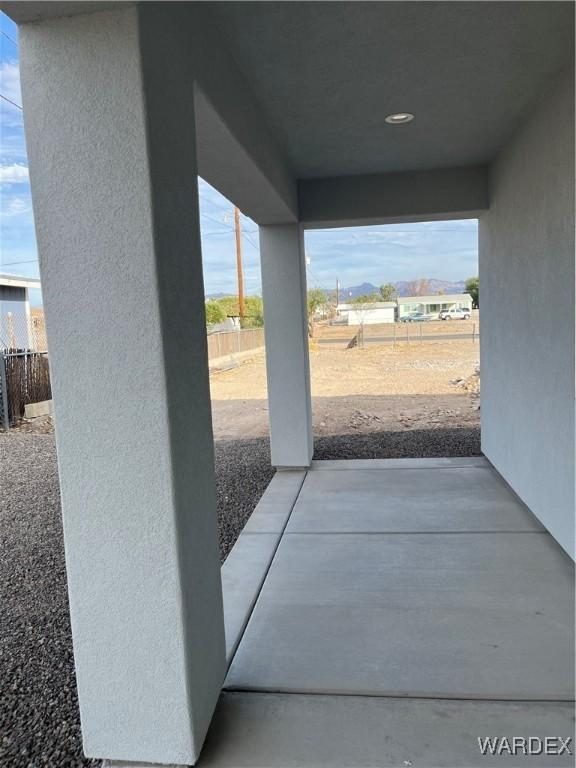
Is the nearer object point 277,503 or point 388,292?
point 277,503

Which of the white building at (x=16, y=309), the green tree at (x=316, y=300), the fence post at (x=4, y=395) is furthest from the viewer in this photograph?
the green tree at (x=316, y=300)

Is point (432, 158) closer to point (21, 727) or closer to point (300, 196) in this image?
point (300, 196)

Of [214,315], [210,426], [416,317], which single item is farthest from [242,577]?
[416,317]

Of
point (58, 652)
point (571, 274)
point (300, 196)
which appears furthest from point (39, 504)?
point (571, 274)

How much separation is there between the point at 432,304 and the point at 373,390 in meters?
28.4

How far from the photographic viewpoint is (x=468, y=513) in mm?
4328

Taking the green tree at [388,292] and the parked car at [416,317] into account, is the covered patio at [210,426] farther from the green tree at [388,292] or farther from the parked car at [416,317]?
the green tree at [388,292]

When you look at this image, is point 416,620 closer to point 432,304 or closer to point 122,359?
point 122,359

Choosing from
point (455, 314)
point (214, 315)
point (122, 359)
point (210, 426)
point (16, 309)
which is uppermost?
point (16, 309)

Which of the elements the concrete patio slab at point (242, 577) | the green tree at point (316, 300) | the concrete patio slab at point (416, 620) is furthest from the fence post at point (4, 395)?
the green tree at point (316, 300)

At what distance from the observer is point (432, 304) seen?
39.4 m

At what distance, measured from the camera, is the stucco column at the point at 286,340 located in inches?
225

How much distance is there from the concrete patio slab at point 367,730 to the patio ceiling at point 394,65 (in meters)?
2.94

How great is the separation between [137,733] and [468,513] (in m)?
3.08
